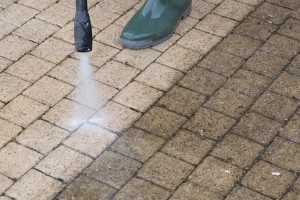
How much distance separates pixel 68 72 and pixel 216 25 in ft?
4.25

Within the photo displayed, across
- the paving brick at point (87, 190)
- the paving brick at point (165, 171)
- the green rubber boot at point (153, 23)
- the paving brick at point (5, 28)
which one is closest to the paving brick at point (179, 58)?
the green rubber boot at point (153, 23)

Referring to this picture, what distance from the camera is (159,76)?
17.4 ft

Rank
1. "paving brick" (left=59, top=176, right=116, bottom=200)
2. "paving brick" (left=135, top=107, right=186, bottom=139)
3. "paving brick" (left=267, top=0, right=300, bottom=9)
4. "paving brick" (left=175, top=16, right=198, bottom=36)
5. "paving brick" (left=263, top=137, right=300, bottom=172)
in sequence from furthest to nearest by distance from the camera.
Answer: "paving brick" (left=267, top=0, right=300, bottom=9), "paving brick" (left=175, top=16, right=198, bottom=36), "paving brick" (left=135, top=107, right=186, bottom=139), "paving brick" (left=263, top=137, right=300, bottom=172), "paving brick" (left=59, top=176, right=116, bottom=200)

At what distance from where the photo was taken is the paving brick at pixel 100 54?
5422 millimetres

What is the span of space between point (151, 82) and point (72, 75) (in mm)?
560

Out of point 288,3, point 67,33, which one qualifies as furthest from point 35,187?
point 288,3

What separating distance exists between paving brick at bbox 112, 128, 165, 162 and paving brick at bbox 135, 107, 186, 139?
6 centimetres

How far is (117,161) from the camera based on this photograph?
4574mm

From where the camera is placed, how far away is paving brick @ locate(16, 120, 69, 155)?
4.67 meters

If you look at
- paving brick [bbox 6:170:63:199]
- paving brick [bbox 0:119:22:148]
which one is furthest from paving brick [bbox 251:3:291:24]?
paving brick [bbox 6:170:63:199]

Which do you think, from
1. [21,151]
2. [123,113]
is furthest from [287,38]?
[21,151]

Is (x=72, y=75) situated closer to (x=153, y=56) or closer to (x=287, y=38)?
(x=153, y=56)

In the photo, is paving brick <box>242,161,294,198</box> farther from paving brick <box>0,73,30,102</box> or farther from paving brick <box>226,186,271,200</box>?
paving brick <box>0,73,30,102</box>

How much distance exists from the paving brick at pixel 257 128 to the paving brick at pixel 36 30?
1.71 m
